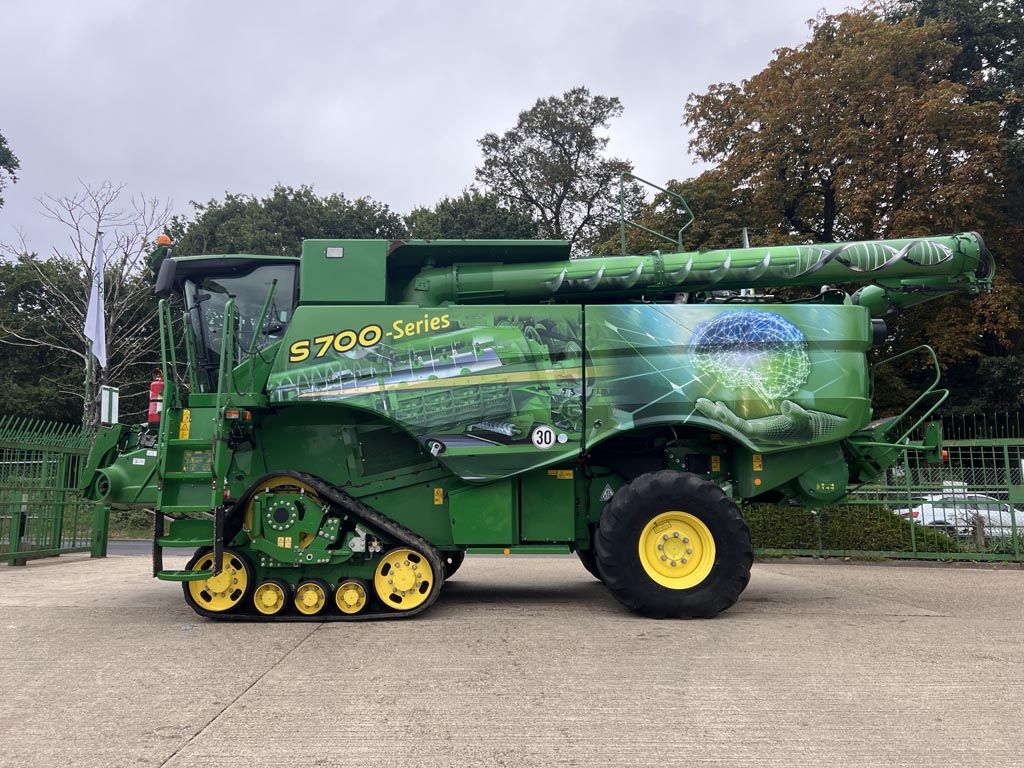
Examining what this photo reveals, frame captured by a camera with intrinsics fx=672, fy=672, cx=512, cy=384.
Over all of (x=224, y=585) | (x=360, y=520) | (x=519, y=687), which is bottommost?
(x=519, y=687)

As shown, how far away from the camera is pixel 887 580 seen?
846cm

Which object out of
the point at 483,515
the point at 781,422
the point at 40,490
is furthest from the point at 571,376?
the point at 40,490

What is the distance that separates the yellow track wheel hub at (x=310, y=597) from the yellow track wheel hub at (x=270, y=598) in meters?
0.12

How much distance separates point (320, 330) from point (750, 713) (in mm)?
4311

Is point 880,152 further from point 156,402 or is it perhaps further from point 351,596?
point 156,402

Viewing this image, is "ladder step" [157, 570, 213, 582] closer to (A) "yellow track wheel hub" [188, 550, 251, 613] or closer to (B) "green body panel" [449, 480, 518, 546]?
(A) "yellow track wheel hub" [188, 550, 251, 613]

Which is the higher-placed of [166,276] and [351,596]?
[166,276]

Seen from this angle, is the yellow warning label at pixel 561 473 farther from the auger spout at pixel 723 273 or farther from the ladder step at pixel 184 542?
the ladder step at pixel 184 542

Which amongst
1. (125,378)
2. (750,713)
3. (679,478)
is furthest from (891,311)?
(125,378)

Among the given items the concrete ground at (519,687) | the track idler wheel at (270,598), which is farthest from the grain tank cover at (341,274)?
the concrete ground at (519,687)

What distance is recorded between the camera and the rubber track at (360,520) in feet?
18.6

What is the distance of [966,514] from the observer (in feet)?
33.9

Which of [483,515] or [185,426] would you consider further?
[483,515]

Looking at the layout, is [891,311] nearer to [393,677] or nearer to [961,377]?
[393,677]
